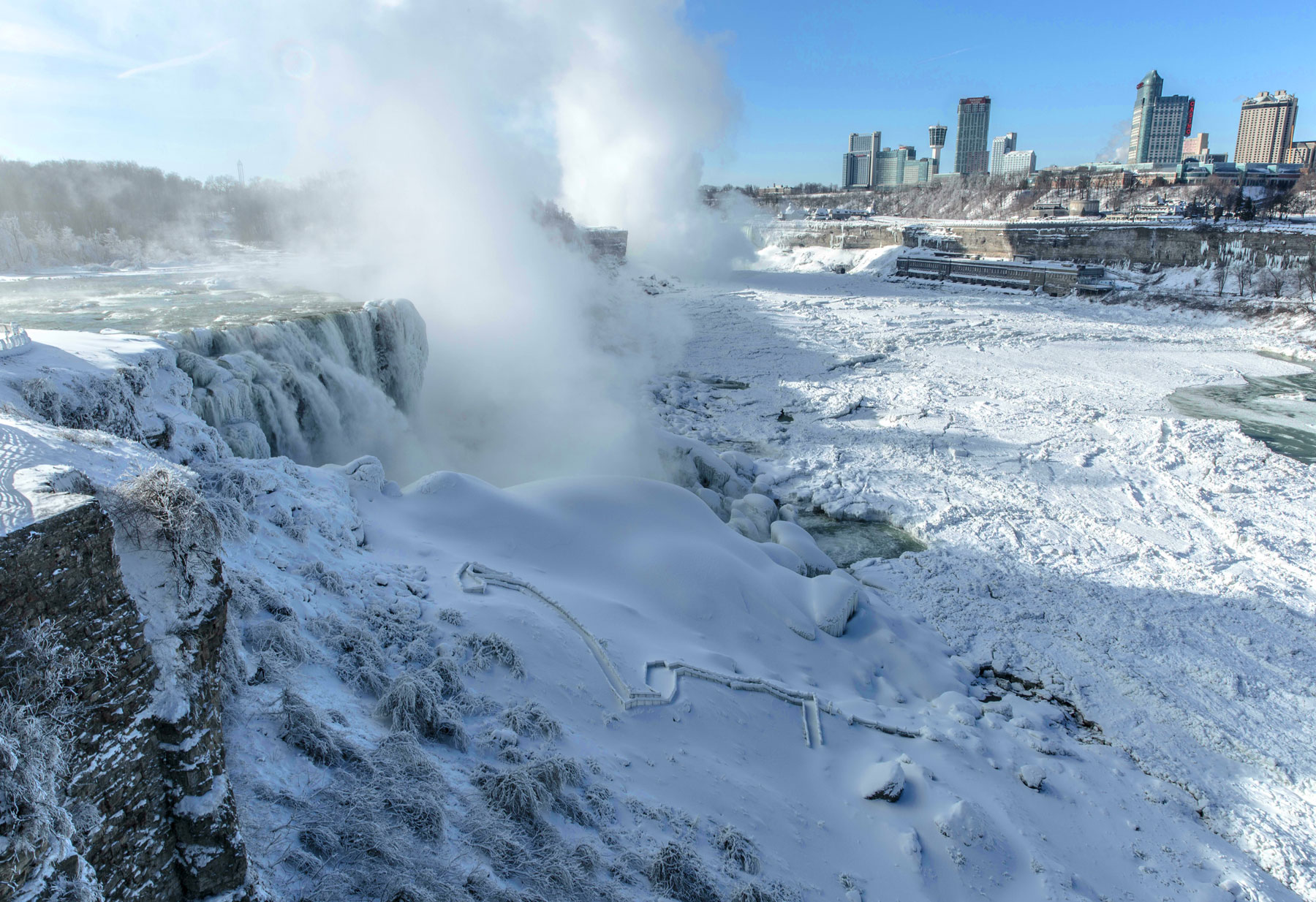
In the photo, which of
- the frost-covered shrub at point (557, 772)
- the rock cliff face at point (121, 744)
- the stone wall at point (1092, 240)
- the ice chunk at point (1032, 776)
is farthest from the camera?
the stone wall at point (1092, 240)

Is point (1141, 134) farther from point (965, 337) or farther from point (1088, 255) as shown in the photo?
point (965, 337)

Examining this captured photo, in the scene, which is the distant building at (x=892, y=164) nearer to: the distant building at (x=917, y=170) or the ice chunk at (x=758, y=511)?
the distant building at (x=917, y=170)

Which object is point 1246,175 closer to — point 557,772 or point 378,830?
point 557,772

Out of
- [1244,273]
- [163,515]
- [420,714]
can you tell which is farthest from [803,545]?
[1244,273]

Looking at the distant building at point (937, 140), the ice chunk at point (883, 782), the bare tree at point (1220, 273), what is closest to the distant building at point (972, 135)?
the distant building at point (937, 140)

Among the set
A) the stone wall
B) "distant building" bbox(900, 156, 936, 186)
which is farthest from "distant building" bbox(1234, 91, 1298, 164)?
the stone wall

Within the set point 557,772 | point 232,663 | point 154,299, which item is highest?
point 154,299

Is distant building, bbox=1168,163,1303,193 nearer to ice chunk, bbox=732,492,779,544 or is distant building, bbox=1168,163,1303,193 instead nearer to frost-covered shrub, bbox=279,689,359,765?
ice chunk, bbox=732,492,779,544
